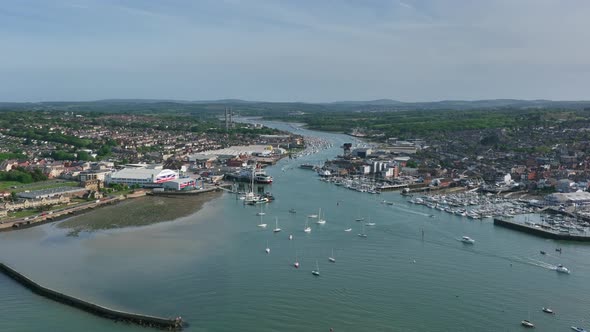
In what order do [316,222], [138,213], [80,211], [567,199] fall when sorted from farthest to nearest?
[567,199], [80,211], [138,213], [316,222]

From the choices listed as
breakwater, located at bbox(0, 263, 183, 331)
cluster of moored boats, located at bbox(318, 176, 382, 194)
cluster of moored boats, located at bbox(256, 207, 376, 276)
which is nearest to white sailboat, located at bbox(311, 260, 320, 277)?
cluster of moored boats, located at bbox(256, 207, 376, 276)

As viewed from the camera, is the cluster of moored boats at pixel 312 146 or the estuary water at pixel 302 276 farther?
the cluster of moored boats at pixel 312 146

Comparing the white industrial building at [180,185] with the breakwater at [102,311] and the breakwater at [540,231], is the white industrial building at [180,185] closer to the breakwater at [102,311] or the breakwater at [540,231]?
the breakwater at [102,311]

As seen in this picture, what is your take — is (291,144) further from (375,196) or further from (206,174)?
(375,196)

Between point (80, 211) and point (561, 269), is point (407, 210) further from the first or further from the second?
point (80, 211)

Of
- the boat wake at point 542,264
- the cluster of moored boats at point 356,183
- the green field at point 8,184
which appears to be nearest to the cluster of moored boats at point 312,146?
the cluster of moored boats at point 356,183

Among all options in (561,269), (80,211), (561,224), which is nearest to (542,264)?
(561,269)

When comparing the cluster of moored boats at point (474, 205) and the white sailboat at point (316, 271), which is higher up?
the cluster of moored boats at point (474, 205)
